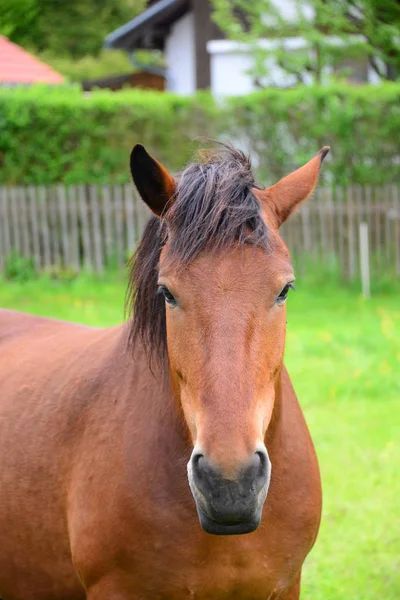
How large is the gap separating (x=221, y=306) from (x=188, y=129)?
470 inches

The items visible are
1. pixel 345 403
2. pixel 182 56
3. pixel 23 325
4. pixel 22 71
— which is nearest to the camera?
pixel 23 325

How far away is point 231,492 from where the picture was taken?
212 centimetres

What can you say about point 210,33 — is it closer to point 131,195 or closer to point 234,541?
point 131,195

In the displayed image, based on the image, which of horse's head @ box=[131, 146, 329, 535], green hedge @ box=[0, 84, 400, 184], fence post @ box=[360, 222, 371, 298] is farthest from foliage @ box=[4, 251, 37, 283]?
horse's head @ box=[131, 146, 329, 535]

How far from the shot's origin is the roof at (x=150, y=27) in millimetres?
24595

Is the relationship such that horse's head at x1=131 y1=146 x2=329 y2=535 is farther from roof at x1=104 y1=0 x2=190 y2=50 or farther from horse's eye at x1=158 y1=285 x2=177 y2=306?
roof at x1=104 y1=0 x2=190 y2=50

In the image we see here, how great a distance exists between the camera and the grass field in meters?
4.66

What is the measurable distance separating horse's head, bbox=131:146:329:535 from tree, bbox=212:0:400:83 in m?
13.5

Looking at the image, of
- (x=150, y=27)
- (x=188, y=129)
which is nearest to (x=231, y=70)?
(x=150, y=27)

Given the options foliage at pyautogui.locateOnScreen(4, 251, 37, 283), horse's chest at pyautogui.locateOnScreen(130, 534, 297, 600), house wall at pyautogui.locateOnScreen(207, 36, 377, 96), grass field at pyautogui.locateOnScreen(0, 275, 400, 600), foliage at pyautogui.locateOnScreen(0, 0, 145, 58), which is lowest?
grass field at pyautogui.locateOnScreen(0, 275, 400, 600)

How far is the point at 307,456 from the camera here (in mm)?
2895

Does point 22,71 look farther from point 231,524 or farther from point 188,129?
point 231,524

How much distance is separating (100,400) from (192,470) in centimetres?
88

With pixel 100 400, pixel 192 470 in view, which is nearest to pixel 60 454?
pixel 100 400
